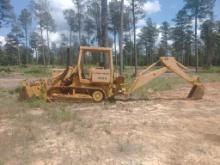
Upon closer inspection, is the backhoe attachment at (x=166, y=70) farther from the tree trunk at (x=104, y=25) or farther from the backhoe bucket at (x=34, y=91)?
the tree trunk at (x=104, y=25)

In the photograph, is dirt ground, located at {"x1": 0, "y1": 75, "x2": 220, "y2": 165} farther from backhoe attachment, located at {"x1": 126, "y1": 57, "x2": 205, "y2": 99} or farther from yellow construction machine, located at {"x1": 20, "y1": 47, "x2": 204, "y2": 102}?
backhoe attachment, located at {"x1": 126, "y1": 57, "x2": 205, "y2": 99}

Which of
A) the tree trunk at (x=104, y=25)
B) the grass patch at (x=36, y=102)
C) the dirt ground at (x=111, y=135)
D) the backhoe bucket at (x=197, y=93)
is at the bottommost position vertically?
the dirt ground at (x=111, y=135)

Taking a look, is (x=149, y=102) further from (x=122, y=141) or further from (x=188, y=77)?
(x=122, y=141)

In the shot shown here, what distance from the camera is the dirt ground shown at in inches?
261

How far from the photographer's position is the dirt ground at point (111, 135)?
6.62 m

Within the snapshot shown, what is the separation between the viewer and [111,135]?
7.87m

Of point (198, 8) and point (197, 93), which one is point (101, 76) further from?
point (198, 8)

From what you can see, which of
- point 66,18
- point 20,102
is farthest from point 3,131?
point 66,18

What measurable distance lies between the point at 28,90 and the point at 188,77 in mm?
5359

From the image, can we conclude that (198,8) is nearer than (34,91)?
No

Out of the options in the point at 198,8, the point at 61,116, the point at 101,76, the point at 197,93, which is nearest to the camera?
the point at 61,116

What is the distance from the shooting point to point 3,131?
8508 mm

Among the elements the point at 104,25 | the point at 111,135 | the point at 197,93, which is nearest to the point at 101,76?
the point at 197,93

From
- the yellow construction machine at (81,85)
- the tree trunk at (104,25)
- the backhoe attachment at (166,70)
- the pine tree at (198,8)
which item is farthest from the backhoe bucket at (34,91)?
the pine tree at (198,8)
